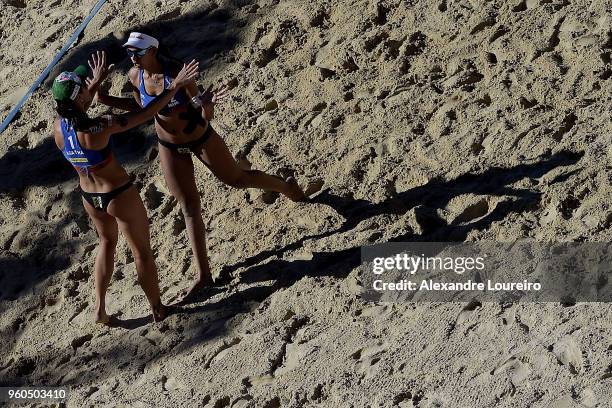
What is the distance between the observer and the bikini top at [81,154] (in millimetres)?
6891

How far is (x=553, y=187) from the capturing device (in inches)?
275

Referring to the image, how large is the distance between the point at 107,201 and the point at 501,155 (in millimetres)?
2450

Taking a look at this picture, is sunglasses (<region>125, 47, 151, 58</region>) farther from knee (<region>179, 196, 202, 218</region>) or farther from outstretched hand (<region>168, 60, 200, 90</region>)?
knee (<region>179, 196, 202, 218</region>)

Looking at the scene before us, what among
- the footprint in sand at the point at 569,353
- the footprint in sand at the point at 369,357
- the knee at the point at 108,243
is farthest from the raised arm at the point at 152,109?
the footprint in sand at the point at 569,353

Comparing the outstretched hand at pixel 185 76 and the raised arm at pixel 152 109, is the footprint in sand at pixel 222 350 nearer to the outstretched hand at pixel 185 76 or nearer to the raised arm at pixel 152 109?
the raised arm at pixel 152 109

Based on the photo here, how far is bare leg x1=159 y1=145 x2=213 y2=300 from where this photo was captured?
292 inches

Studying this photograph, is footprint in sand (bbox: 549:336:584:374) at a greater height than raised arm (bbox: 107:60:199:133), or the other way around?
raised arm (bbox: 107:60:199:133)

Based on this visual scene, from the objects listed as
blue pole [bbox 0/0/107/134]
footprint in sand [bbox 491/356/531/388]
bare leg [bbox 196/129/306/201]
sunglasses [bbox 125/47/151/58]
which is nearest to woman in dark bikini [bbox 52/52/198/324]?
sunglasses [bbox 125/47/151/58]

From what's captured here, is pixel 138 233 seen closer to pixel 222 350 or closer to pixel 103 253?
pixel 103 253

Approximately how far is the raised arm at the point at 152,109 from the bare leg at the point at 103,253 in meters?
0.61

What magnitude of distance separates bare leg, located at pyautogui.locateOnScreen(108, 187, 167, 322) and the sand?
27 centimetres

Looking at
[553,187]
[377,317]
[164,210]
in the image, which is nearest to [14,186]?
[164,210]

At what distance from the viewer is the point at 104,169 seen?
702 centimetres

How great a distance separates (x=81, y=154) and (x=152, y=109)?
490mm
